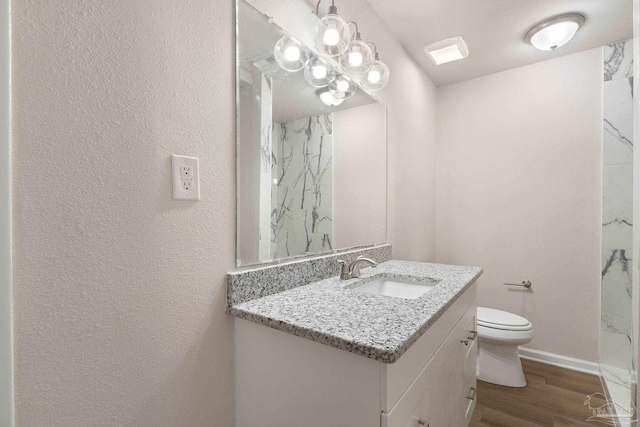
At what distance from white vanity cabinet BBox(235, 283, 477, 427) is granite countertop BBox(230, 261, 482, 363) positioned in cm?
5

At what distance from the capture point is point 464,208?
2.72 m

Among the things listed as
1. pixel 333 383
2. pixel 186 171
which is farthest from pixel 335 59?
pixel 333 383

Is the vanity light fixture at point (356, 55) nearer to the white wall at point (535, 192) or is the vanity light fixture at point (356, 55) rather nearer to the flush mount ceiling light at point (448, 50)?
the flush mount ceiling light at point (448, 50)

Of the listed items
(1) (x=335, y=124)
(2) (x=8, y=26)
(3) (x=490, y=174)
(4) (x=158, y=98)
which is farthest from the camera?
(3) (x=490, y=174)

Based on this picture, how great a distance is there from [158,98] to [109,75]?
117 mm

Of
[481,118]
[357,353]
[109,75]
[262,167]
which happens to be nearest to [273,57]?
[262,167]

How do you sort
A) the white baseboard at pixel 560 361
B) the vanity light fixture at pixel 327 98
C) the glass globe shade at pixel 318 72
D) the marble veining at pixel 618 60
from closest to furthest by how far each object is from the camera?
the glass globe shade at pixel 318 72 → the vanity light fixture at pixel 327 98 → the marble veining at pixel 618 60 → the white baseboard at pixel 560 361

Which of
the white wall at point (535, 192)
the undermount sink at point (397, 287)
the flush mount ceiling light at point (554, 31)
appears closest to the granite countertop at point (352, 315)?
the undermount sink at point (397, 287)

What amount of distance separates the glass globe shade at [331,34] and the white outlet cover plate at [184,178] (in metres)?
0.77

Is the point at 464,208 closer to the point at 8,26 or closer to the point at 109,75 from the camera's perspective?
the point at 109,75

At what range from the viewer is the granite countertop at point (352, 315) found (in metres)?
0.71

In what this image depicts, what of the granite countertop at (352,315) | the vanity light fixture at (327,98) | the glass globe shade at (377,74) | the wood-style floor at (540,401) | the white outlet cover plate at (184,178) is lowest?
the wood-style floor at (540,401)

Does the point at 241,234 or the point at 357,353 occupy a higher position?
the point at 241,234

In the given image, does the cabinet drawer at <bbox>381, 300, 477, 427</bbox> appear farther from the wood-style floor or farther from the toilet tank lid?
the toilet tank lid
